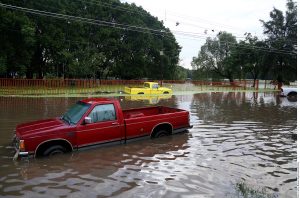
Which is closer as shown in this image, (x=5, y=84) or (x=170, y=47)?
(x=5, y=84)

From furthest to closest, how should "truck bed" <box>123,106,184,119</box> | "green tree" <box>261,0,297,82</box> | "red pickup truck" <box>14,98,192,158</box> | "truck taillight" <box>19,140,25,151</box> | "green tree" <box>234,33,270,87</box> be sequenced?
1. "green tree" <box>234,33,270,87</box>
2. "green tree" <box>261,0,297,82</box>
3. "truck bed" <box>123,106,184,119</box>
4. "red pickup truck" <box>14,98,192,158</box>
5. "truck taillight" <box>19,140,25,151</box>

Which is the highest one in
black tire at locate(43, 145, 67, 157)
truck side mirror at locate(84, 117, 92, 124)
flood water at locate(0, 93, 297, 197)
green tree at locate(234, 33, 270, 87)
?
green tree at locate(234, 33, 270, 87)

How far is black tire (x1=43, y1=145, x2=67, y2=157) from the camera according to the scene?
9125mm

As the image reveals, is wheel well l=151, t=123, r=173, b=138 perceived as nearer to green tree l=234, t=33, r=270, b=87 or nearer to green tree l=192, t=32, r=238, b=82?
green tree l=234, t=33, r=270, b=87

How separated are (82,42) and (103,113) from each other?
35274 millimetres

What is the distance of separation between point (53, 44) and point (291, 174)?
35.1 meters

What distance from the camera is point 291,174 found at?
8195 millimetres

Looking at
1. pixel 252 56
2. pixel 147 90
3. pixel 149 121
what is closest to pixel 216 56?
pixel 252 56

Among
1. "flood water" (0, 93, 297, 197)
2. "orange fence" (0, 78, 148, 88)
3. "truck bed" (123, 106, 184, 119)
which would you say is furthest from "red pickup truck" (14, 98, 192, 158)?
"orange fence" (0, 78, 148, 88)

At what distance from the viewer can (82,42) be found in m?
43.7

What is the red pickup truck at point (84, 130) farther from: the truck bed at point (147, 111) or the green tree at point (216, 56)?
the green tree at point (216, 56)

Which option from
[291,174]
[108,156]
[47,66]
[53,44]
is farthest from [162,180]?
[47,66]

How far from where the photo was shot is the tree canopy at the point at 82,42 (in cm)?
3358

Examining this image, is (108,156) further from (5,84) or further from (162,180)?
(5,84)
